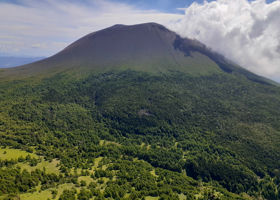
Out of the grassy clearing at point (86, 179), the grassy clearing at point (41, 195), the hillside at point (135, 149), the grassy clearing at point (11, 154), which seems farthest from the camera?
the grassy clearing at point (11, 154)

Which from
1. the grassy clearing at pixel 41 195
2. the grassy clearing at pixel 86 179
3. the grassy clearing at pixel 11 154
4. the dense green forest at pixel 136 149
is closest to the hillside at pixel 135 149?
the grassy clearing at pixel 41 195

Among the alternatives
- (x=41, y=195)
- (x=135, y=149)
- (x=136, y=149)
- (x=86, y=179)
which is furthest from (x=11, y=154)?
(x=136, y=149)

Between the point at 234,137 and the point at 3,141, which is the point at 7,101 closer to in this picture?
the point at 3,141

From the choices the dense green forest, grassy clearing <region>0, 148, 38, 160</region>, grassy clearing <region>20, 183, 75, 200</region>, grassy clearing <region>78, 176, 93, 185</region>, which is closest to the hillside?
grassy clearing <region>20, 183, 75, 200</region>

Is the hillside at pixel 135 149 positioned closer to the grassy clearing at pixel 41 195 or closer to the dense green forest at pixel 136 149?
the grassy clearing at pixel 41 195

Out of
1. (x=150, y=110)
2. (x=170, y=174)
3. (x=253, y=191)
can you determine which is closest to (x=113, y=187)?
(x=170, y=174)
